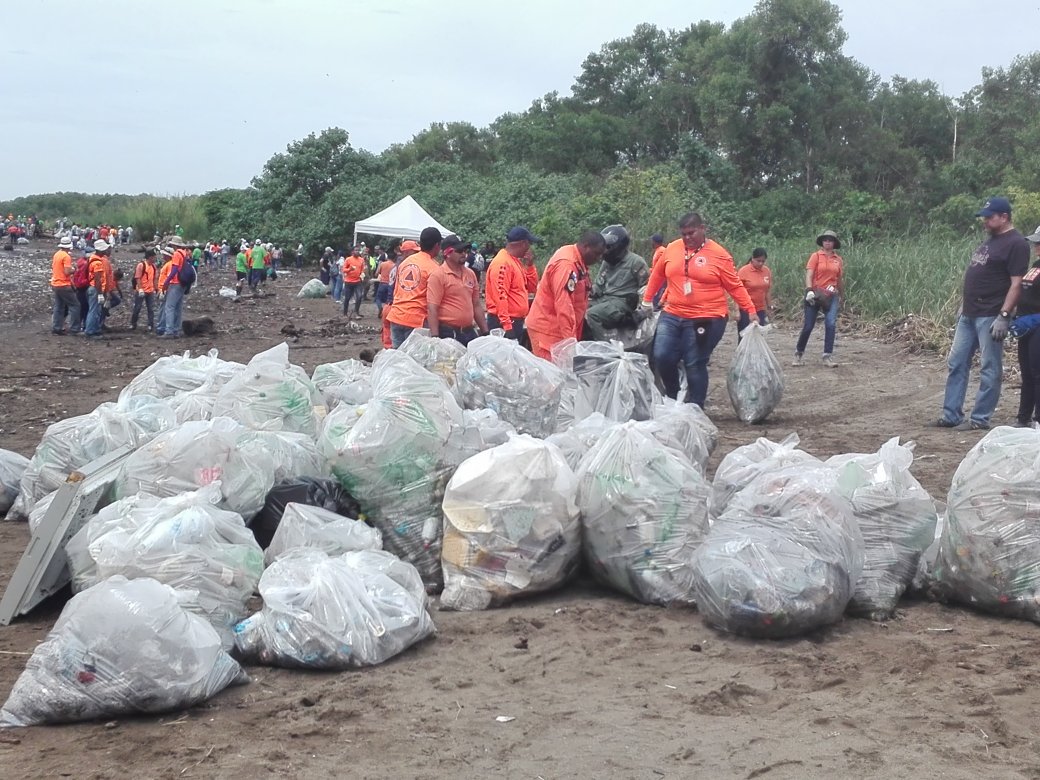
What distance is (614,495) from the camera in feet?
14.0

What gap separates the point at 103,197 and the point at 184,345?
88802 mm

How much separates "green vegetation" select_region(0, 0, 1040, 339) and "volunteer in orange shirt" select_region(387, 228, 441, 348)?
29.0 ft

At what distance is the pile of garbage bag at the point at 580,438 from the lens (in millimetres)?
4754

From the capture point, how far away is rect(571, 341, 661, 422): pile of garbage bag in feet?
20.2

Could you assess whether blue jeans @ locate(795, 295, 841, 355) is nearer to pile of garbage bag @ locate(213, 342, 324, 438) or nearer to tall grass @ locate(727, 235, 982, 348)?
tall grass @ locate(727, 235, 982, 348)

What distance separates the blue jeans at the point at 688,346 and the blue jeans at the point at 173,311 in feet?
34.4

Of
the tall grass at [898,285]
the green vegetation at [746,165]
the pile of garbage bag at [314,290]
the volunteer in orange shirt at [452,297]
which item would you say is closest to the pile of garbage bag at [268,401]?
the volunteer in orange shirt at [452,297]

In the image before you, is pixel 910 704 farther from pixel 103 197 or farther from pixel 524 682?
pixel 103 197

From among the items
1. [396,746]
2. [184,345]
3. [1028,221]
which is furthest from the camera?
[1028,221]

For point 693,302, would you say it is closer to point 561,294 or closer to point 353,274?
point 561,294

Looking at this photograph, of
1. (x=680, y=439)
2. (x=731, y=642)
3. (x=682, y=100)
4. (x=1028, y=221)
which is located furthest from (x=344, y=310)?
(x=682, y=100)

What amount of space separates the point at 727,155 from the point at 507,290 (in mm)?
29001

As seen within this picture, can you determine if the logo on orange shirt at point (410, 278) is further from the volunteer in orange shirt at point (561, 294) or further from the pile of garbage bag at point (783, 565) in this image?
the pile of garbage bag at point (783, 565)

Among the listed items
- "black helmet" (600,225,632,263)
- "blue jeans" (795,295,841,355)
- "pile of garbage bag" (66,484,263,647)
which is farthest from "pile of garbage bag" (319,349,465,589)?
"blue jeans" (795,295,841,355)
